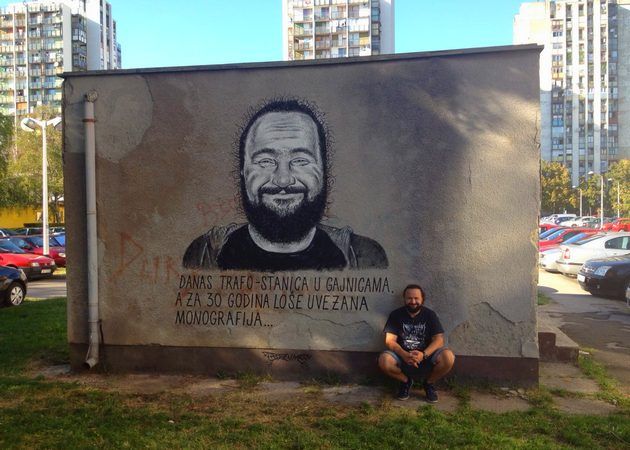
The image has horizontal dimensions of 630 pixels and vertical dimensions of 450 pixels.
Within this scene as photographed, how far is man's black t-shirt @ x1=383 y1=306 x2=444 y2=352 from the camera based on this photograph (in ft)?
17.5

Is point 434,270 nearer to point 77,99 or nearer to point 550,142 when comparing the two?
point 77,99

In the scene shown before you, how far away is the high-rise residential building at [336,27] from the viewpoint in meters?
90.9

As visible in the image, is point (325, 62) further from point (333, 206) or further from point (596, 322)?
point (596, 322)

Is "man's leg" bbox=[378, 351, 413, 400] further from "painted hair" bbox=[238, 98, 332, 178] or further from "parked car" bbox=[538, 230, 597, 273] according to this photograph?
"parked car" bbox=[538, 230, 597, 273]

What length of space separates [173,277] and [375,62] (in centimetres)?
326

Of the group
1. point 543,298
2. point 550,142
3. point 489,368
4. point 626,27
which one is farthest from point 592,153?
point 489,368

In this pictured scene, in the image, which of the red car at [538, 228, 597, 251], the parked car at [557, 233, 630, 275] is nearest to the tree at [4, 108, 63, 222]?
the red car at [538, 228, 597, 251]

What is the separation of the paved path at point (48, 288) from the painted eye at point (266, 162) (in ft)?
35.6

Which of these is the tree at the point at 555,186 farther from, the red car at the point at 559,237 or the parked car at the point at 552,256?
the parked car at the point at 552,256

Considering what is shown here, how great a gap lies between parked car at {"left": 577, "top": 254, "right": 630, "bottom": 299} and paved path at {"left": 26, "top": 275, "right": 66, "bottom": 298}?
13.7 m

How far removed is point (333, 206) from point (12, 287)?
954 centimetres

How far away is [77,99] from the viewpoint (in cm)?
624

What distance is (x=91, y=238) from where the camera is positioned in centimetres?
609

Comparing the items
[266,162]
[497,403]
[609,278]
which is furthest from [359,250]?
[609,278]
